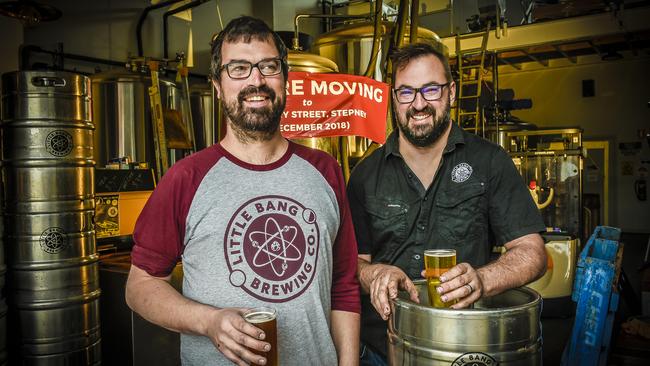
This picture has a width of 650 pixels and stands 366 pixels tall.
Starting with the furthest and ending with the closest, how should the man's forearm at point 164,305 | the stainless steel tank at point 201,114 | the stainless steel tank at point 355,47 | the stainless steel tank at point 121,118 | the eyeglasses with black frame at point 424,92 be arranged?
the stainless steel tank at point 201,114
the stainless steel tank at point 121,118
the stainless steel tank at point 355,47
the eyeglasses with black frame at point 424,92
the man's forearm at point 164,305

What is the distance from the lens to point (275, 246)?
1.55 m

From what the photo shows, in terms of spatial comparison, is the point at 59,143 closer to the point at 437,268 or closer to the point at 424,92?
the point at 424,92

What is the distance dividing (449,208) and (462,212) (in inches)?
2.2

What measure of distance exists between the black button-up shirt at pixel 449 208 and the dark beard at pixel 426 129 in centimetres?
9

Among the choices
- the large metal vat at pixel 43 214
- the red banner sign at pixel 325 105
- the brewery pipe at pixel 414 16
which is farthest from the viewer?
the brewery pipe at pixel 414 16

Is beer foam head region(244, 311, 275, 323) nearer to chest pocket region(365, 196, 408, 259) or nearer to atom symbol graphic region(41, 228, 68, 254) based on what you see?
chest pocket region(365, 196, 408, 259)

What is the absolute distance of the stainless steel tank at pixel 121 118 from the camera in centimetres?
557

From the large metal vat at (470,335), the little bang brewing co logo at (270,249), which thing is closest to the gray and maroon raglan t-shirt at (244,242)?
the little bang brewing co logo at (270,249)

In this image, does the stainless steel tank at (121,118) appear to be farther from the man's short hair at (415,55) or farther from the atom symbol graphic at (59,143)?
the man's short hair at (415,55)

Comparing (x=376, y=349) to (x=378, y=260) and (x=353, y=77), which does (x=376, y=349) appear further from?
(x=353, y=77)

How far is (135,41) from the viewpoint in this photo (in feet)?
27.1

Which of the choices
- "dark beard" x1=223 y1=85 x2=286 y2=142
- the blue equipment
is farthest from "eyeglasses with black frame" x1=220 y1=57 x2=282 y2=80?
the blue equipment

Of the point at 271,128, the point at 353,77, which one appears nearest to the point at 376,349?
the point at 271,128

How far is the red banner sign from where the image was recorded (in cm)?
345
